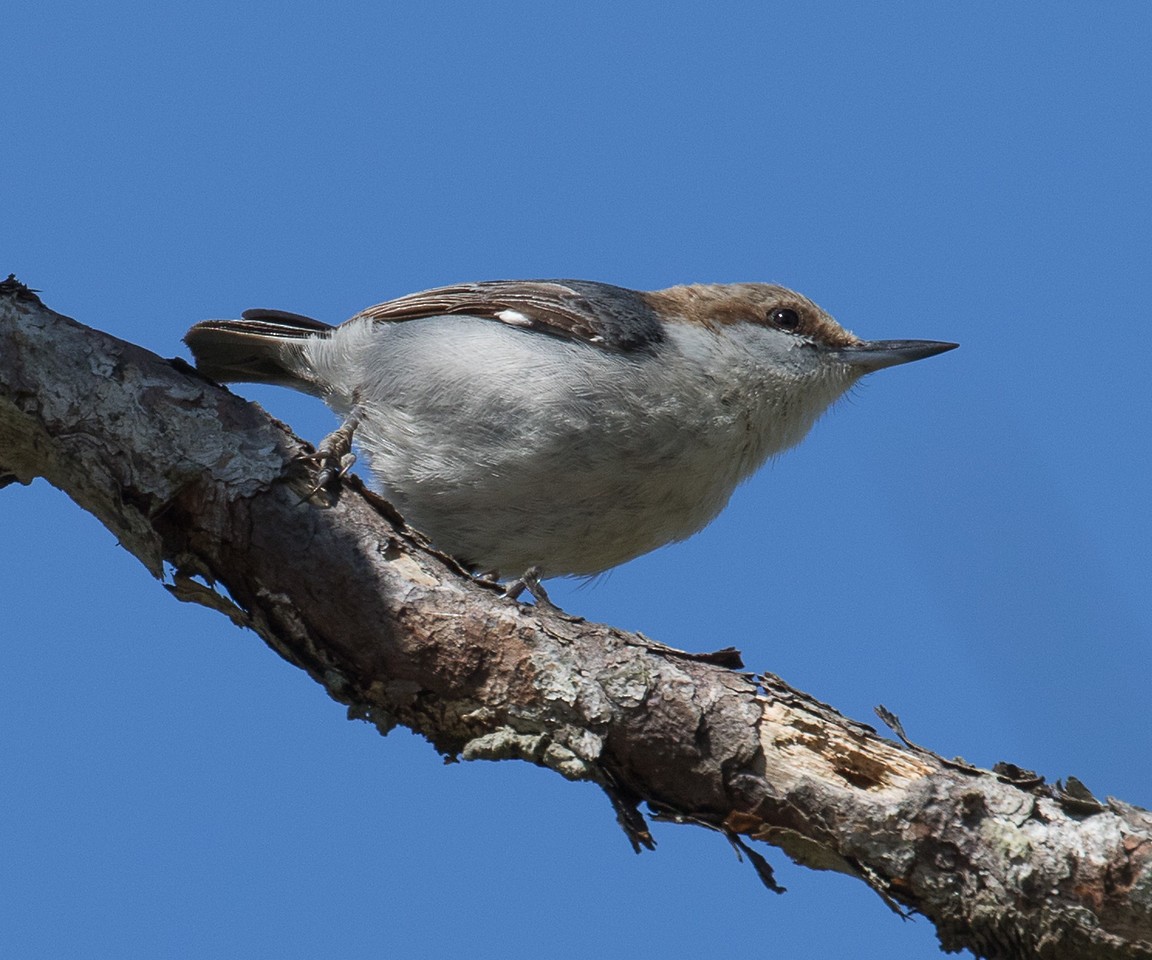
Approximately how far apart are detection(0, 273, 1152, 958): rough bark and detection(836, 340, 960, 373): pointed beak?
2.75 m

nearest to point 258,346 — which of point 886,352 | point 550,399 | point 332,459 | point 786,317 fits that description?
point 550,399


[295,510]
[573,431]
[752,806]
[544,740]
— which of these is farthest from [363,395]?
[752,806]

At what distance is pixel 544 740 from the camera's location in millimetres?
3746

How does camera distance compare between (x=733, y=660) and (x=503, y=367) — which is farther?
(x=503, y=367)

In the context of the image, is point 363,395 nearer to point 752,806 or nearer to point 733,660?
point 733,660

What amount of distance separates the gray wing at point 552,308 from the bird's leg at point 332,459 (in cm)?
116

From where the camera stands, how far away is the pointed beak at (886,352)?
6145mm

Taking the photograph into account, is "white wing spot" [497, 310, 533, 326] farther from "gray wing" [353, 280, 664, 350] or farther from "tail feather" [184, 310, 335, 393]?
"tail feather" [184, 310, 335, 393]

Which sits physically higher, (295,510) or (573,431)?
(573,431)

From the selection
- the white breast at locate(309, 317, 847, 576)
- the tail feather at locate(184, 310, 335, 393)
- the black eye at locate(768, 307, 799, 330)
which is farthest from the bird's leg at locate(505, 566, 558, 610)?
the black eye at locate(768, 307, 799, 330)

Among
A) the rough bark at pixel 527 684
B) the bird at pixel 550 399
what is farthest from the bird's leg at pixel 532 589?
the bird at pixel 550 399

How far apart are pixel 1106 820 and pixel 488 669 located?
185 centimetres

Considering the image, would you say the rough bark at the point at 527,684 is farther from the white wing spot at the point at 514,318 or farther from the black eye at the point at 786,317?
the black eye at the point at 786,317

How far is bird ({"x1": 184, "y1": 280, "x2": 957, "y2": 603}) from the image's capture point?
512 centimetres
